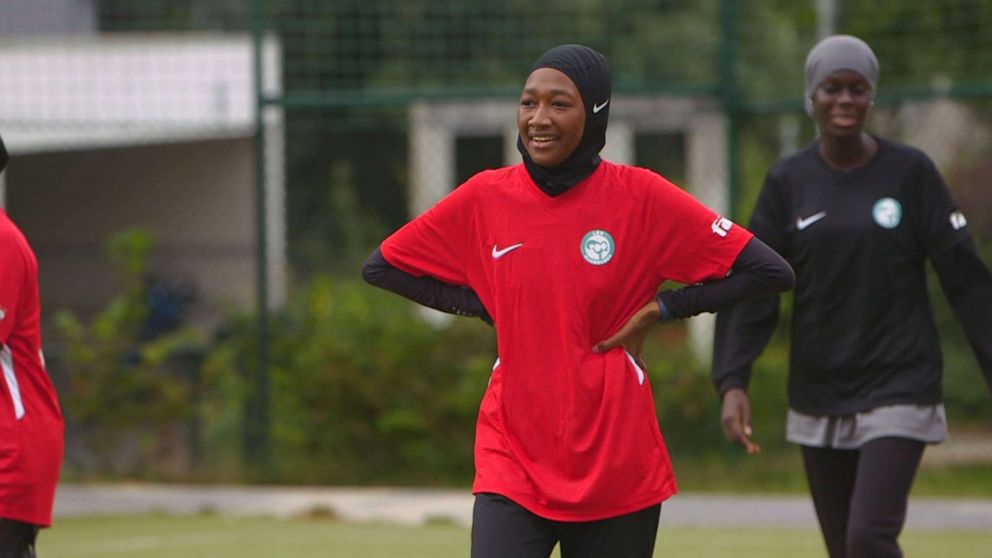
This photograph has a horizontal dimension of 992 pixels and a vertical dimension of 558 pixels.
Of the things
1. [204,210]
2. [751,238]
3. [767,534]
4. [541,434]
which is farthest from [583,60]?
[204,210]

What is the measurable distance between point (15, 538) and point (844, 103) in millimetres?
3028

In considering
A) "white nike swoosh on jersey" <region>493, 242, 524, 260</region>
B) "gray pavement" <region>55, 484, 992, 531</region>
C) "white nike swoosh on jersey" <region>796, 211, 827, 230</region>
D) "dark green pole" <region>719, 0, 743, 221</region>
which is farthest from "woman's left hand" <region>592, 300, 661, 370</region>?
"dark green pole" <region>719, 0, 743, 221</region>

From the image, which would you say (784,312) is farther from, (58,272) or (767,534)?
(58,272)

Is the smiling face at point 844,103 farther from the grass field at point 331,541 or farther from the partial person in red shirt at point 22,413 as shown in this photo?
the grass field at point 331,541

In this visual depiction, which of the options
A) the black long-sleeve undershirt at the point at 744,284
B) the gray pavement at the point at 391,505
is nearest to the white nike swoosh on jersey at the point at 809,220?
the black long-sleeve undershirt at the point at 744,284

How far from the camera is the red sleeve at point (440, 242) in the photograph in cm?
481

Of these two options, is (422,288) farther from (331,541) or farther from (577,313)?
(331,541)

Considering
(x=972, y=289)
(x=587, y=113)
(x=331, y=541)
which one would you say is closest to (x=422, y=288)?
(x=587, y=113)

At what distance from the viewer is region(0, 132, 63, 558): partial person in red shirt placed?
17.1 ft

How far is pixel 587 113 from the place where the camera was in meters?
4.62

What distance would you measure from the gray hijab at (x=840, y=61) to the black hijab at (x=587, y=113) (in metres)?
1.59

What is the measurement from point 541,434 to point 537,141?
755 millimetres

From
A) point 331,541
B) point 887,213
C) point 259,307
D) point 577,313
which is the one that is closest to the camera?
point 577,313

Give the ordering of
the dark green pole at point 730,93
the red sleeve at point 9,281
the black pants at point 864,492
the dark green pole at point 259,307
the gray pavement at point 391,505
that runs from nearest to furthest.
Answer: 1. the red sleeve at point 9,281
2. the black pants at point 864,492
3. the gray pavement at point 391,505
4. the dark green pole at point 730,93
5. the dark green pole at point 259,307
